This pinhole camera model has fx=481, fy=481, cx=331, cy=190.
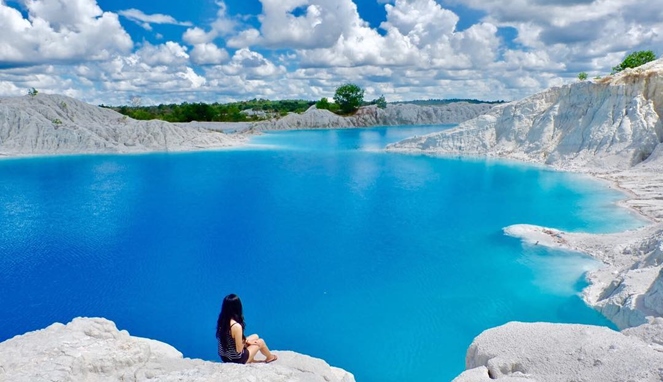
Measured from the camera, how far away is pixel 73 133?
164 feet

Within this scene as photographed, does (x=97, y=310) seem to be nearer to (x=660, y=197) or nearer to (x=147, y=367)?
(x=147, y=367)

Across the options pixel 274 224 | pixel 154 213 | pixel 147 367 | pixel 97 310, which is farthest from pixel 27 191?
pixel 147 367

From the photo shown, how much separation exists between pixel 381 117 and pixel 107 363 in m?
93.7

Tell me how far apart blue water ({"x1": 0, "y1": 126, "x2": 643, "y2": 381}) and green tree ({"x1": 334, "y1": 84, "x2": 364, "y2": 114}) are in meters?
72.7

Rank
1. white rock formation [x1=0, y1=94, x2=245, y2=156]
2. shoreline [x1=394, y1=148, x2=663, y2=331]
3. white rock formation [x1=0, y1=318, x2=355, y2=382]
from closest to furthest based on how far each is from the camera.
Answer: white rock formation [x1=0, y1=318, x2=355, y2=382] → shoreline [x1=394, y1=148, x2=663, y2=331] → white rock formation [x1=0, y1=94, x2=245, y2=156]

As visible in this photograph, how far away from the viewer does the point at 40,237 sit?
1905 centimetres

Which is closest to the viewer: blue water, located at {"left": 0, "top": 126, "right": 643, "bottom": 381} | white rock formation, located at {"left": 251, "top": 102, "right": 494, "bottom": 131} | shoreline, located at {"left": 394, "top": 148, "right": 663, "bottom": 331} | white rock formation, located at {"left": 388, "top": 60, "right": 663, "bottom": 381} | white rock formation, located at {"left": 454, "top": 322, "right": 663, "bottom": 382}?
white rock formation, located at {"left": 454, "top": 322, "right": 663, "bottom": 382}

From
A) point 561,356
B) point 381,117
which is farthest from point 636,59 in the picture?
point 561,356

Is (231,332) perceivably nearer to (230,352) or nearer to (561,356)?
(230,352)

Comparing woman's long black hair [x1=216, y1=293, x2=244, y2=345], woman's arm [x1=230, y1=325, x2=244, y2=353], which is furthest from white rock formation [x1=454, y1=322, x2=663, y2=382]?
woman's long black hair [x1=216, y1=293, x2=244, y2=345]

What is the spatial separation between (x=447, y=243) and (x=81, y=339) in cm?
1295

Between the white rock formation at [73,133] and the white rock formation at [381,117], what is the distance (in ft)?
105

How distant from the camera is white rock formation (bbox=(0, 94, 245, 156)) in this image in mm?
48500

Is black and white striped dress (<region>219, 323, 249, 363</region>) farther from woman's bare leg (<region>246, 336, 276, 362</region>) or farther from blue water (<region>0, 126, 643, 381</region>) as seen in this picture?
blue water (<region>0, 126, 643, 381</region>)
